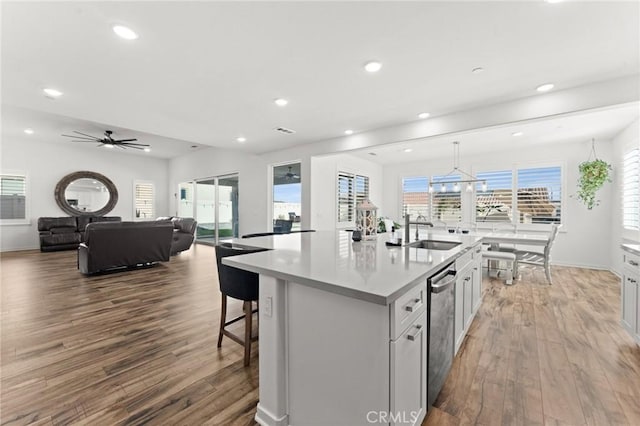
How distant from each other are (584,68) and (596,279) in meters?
3.83

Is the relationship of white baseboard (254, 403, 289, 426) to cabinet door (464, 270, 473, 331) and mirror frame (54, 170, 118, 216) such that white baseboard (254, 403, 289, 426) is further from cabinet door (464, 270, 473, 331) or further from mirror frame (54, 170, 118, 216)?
mirror frame (54, 170, 118, 216)

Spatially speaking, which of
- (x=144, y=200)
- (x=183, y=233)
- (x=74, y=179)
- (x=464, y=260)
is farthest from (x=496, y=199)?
(x=74, y=179)

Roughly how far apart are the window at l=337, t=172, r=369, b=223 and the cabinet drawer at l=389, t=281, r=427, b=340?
5.17 m

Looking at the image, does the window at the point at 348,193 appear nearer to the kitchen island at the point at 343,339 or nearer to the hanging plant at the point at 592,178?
the hanging plant at the point at 592,178

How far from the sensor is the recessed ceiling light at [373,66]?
103 inches

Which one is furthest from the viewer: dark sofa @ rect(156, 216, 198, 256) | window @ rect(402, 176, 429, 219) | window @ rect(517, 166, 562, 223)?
window @ rect(402, 176, 429, 219)

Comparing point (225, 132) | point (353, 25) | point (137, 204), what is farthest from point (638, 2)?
point (137, 204)

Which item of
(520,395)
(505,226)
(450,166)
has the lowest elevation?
(520,395)

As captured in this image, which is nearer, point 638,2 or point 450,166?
point 638,2

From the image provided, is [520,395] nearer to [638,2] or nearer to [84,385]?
[638,2]

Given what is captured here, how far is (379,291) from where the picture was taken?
41.3 inches

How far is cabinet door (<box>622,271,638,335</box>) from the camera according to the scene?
2275 millimetres

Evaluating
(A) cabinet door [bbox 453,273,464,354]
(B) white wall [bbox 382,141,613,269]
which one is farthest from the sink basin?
(B) white wall [bbox 382,141,613,269]

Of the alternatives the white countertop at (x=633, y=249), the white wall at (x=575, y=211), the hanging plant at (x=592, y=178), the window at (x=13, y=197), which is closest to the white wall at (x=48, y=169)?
the window at (x=13, y=197)
